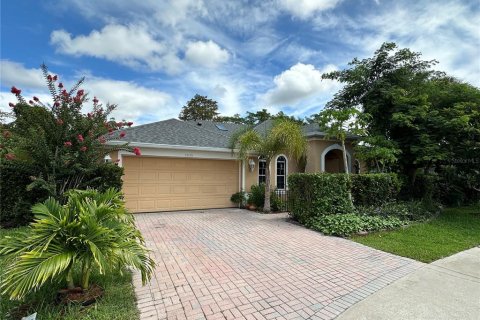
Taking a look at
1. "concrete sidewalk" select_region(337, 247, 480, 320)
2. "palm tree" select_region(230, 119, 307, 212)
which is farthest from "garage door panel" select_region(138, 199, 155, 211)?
"concrete sidewalk" select_region(337, 247, 480, 320)

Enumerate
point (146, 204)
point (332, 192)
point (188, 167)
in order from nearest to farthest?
1. point (332, 192)
2. point (146, 204)
3. point (188, 167)

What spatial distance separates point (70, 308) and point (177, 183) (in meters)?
7.81

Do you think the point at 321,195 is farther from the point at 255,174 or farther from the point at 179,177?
the point at 179,177

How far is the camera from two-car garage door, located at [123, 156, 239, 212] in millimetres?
9898

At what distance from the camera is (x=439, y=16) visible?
7.78 m

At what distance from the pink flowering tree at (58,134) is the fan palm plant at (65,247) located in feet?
10.3

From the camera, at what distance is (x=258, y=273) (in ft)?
14.2

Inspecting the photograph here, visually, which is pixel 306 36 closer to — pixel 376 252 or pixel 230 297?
pixel 376 252

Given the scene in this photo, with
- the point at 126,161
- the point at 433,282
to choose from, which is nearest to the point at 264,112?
the point at 126,161

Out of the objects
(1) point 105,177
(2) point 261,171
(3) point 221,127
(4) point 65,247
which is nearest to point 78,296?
(4) point 65,247

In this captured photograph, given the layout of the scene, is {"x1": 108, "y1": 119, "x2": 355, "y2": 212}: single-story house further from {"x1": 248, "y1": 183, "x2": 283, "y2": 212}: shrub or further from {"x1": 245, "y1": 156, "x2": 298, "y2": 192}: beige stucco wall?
{"x1": 248, "y1": 183, "x2": 283, "y2": 212}: shrub

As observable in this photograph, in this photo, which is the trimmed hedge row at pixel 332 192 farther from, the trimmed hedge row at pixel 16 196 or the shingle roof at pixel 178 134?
the trimmed hedge row at pixel 16 196

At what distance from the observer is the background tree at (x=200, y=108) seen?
30578 millimetres

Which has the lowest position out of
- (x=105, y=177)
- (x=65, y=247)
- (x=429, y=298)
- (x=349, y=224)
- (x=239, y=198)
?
(x=429, y=298)
